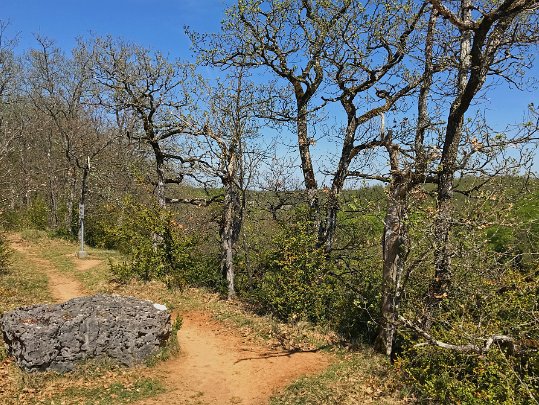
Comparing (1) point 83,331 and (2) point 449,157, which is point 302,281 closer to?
(2) point 449,157

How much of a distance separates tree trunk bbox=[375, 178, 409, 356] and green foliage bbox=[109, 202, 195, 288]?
7.18 metres

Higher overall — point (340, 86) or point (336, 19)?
point (336, 19)

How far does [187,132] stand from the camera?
15.1 meters

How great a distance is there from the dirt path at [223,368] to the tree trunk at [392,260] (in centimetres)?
143

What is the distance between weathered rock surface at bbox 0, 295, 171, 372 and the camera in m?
8.06

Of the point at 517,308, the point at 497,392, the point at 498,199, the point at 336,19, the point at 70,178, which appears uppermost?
the point at 336,19

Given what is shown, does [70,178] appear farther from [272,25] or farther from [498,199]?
[498,199]

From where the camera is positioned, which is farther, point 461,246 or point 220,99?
point 220,99

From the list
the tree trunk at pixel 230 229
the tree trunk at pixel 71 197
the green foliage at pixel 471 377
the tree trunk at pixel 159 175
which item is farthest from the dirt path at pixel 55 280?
the green foliage at pixel 471 377

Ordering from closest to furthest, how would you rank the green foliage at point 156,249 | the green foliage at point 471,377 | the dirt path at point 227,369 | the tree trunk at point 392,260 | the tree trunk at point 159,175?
the green foliage at point 471,377
the dirt path at point 227,369
the tree trunk at point 392,260
the green foliage at point 156,249
the tree trunk at point 159,175

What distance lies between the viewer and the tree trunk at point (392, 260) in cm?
907

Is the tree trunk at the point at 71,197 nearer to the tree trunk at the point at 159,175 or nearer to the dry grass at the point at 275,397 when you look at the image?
the tree trunk at the point at 159,175

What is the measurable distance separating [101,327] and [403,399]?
5.80 m

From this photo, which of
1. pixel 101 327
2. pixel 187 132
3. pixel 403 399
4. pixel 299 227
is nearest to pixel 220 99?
pixel 187 132
